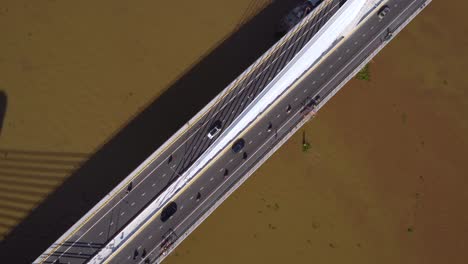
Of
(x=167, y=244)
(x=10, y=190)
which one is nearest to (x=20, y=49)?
(x=10, y=190)

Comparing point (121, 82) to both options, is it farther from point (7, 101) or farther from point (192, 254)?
point (192, 254)

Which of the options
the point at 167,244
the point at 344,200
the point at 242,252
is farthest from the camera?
the point at 344,200

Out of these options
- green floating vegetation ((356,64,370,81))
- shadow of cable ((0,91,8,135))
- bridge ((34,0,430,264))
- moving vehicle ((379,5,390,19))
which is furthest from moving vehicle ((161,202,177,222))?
moving vehicle ((379,5,390,19))

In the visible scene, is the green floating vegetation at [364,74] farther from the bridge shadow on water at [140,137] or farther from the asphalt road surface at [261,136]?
the bridge shadow on water at [140,137]

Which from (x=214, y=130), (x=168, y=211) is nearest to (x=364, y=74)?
(x=214, y=130)

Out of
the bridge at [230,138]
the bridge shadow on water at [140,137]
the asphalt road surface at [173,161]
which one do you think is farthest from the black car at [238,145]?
the bridge shadow on water at [140,137]

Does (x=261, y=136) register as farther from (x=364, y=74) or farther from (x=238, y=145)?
(x=364, y=74)
